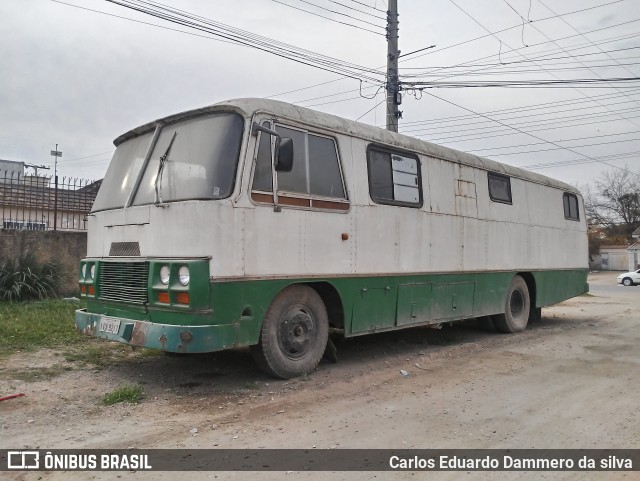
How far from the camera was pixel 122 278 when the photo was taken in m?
5.89

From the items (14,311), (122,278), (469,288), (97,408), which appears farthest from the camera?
(14,311)

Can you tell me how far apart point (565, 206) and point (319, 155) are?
26.3 ft

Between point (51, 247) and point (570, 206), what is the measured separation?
1189 centimetres

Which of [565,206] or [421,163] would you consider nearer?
[421,163]

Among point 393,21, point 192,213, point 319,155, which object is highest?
point 393,21

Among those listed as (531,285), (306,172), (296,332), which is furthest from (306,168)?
(531,285)

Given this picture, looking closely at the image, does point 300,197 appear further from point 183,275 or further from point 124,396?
point 124,396

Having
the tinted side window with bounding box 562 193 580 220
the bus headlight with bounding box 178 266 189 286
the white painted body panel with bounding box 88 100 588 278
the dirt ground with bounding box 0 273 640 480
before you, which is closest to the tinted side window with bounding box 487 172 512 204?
the white painted body panel with bounding box 88 100 588 278

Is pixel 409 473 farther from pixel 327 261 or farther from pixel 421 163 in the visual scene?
pixel 421 163

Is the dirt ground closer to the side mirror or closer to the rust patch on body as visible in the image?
the rust patch on body

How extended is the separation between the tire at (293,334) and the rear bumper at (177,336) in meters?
0.52

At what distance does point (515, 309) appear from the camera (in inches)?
414

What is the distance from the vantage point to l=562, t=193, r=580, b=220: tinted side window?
12.2m

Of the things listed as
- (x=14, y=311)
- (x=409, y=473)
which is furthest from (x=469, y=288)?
(x=14, y=311)
